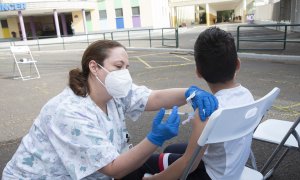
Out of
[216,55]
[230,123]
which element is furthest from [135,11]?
[230,123]

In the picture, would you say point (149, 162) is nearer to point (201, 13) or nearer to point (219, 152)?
point (219, 152)

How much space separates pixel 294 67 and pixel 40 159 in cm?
869

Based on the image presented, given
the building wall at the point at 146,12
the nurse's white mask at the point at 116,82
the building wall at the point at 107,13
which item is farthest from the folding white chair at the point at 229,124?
the building wall at the point at 146,12

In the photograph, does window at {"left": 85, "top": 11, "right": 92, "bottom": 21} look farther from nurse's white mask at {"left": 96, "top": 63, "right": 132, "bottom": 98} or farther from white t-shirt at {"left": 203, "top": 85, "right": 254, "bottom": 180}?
white t-shirt at {"left": 203, "top": 85, "right": 254, "bottom": 180}

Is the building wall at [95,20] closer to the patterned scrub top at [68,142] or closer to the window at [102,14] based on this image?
the window at [102,14]

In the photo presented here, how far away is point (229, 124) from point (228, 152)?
343 millimetres

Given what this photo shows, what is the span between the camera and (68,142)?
1.65 metres

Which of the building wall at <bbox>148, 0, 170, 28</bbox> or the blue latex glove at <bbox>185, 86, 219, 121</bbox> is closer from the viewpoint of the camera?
the blue latex glove at <bbox>185, 86, 219, 121</bbox>

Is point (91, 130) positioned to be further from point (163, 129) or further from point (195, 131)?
point (195, 131)

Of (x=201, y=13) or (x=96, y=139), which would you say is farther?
(x=201, y=13)

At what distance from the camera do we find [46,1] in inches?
1253

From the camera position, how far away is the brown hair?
1859mm

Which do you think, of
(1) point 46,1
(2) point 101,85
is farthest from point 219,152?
(1) point 46,1

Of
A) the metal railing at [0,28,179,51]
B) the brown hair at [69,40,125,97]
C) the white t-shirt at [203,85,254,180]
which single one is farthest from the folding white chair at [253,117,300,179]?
the metal railing at [0,28,179,51]
